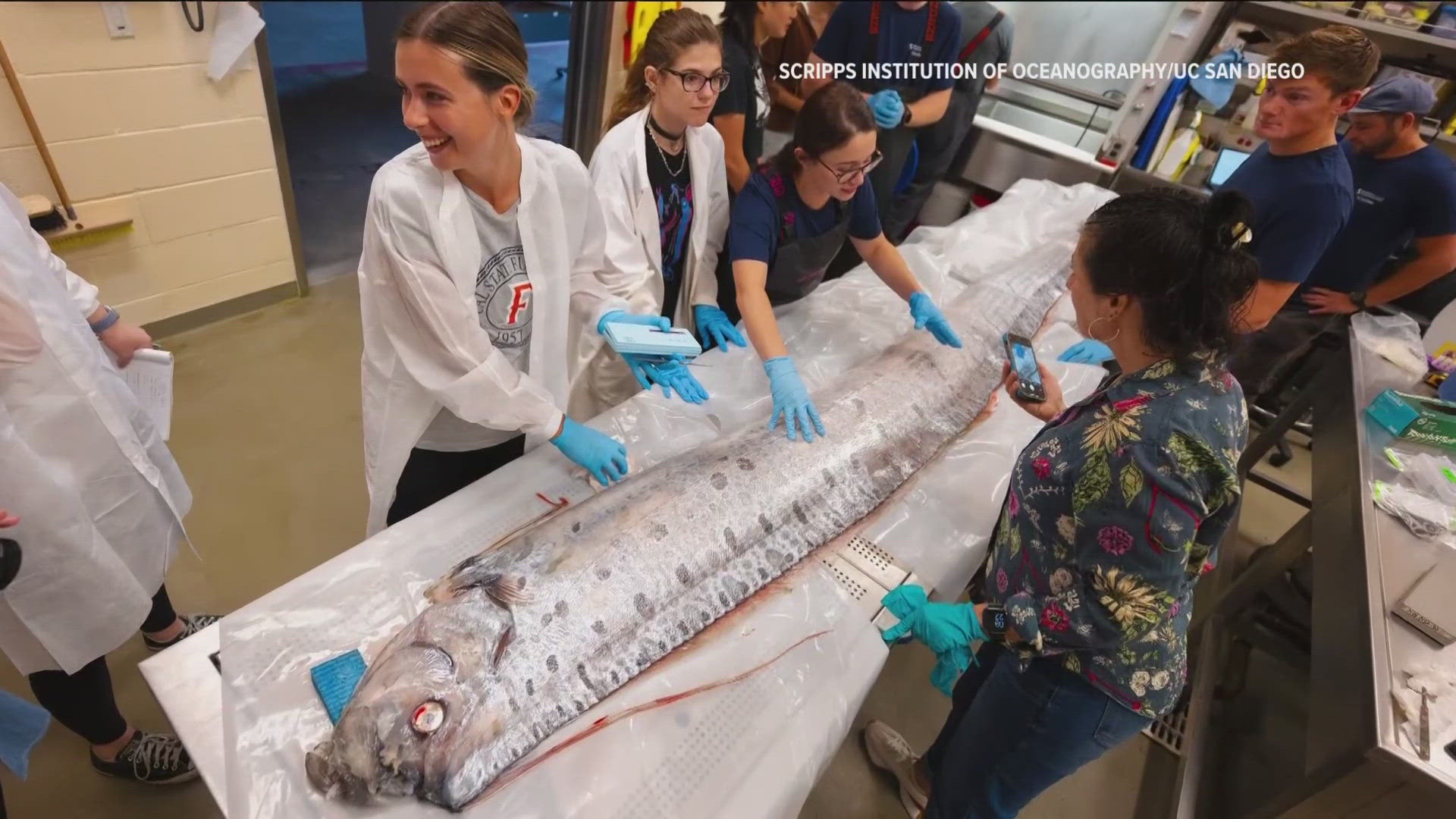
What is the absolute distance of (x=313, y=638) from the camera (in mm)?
1173

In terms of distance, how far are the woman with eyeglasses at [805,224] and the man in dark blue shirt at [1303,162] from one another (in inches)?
36.3

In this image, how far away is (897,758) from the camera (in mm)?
1920

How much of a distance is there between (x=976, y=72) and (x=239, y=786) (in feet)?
12.4

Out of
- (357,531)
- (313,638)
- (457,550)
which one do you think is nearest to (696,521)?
(457,550)

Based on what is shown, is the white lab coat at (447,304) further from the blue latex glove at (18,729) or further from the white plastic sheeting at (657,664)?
the blue latex glove at (18,729)

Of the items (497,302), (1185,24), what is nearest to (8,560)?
(497,302)

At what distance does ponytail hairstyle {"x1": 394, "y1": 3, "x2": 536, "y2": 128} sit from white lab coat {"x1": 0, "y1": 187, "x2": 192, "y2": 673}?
726mm

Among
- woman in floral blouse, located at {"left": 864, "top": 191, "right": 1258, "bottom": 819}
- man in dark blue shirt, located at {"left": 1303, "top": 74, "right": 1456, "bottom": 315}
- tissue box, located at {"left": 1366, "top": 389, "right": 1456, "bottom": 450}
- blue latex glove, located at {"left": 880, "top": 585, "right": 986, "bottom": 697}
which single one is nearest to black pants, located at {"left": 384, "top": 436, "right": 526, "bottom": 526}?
blue latex glove, located at {"left": 880, "top": 585, "right": 986, "bottom": 697}

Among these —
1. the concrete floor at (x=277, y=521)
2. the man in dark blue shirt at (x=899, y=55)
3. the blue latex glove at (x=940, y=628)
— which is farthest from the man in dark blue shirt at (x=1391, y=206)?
the blue latex glove at (x=940, y=628)

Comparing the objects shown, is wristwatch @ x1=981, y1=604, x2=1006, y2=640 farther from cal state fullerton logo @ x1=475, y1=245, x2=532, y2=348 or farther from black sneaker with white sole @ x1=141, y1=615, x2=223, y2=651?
black sneaker with white sole @ x1=141, y1=615, x2=223, y2=651

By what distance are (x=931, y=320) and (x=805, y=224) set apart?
50 centimetres

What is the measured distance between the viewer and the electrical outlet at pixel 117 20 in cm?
226

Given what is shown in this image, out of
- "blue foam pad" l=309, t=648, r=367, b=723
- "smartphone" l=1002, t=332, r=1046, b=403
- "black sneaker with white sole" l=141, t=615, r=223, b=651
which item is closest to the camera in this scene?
"blue foam pad" l=309, t=648, r=367, b=723

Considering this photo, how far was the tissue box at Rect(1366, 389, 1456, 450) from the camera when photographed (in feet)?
6.10
